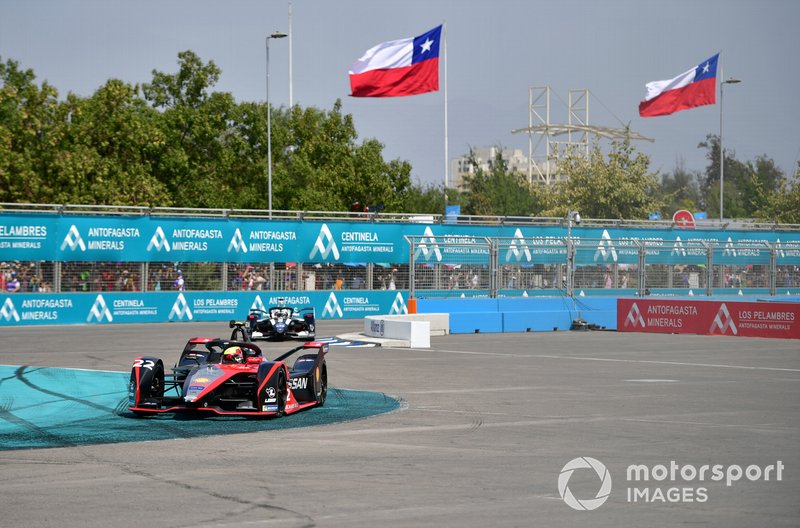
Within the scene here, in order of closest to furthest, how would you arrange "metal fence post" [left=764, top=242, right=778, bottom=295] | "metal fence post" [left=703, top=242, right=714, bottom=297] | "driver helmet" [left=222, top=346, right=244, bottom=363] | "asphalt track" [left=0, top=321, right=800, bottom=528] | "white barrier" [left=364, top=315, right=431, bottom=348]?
"asphalt track" [left=0, top=321, right=800, bottom=528]
"driver helmet" [left=222, top=346, right=244, bottom=363]
"white barrier" [left=364, top=315, right=431, bottom=348]
"metal fence post" [left=703, top=242, right=714, bottom=297]
"metal fence post" [left=764, top=242, right=778, bottom=295]

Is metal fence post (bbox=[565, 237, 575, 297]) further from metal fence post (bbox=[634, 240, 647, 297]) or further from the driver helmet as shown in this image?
the driver helmet

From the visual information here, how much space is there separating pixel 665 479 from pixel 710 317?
80.0 ft

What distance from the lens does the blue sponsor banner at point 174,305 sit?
3425 cm

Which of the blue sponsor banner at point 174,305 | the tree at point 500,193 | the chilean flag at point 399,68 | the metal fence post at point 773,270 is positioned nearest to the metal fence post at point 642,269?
the metal fence post at point 773,270

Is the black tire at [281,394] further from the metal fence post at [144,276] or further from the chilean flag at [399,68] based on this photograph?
the chilean flag at [399,68]

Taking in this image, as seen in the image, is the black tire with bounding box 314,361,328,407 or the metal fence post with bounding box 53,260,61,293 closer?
the black tire with bounding box 314,361,328,407

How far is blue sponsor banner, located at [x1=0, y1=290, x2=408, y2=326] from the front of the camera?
3425cm

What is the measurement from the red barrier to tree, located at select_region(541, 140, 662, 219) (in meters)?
37.2

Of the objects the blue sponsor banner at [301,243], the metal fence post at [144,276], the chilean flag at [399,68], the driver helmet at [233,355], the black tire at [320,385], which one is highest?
the chilean flag at [399,68]

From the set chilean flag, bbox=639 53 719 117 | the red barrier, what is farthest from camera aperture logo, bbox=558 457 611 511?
chilean flag, bbox=639 53 719 117

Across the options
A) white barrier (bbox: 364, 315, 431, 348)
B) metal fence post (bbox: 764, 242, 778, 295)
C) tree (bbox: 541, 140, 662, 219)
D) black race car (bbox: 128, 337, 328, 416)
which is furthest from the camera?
tree (bbox: 541, 140, 662, 219)

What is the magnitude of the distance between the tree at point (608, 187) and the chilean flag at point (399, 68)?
2929 cm

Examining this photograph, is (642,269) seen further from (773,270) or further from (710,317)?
(773,270)

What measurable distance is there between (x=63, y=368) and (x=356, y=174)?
35801mm
